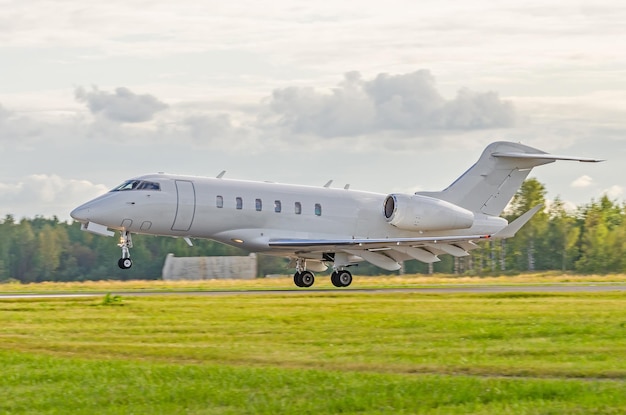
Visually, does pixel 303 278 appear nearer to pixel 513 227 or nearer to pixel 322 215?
pixel 322 215

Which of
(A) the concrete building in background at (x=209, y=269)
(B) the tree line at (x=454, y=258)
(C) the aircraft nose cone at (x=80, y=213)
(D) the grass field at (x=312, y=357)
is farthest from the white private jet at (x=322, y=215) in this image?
(B) the tree line at (x=454, y=258)

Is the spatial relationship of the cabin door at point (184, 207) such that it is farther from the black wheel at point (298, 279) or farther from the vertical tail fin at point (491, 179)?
the vertical tail fin at point (491, 179)

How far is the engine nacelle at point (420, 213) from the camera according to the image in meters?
39.2

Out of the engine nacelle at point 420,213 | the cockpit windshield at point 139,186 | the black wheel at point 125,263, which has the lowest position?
the black wheel at point 125,263

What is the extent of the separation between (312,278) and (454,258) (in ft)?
195

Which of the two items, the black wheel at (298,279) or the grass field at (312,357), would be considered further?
the black wheel at (298,279)

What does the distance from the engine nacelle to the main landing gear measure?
2918mm

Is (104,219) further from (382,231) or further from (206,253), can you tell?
(206,253)

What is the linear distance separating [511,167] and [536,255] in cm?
3964

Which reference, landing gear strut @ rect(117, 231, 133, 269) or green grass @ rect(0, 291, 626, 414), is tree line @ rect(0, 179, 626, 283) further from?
green grass @ rect(0, 291, 626, 414)

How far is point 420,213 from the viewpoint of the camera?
129 feet

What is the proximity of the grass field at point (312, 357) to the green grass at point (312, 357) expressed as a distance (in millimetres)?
31

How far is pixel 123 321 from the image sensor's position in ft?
75.0

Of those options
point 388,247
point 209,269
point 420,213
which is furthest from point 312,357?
point 209,269
